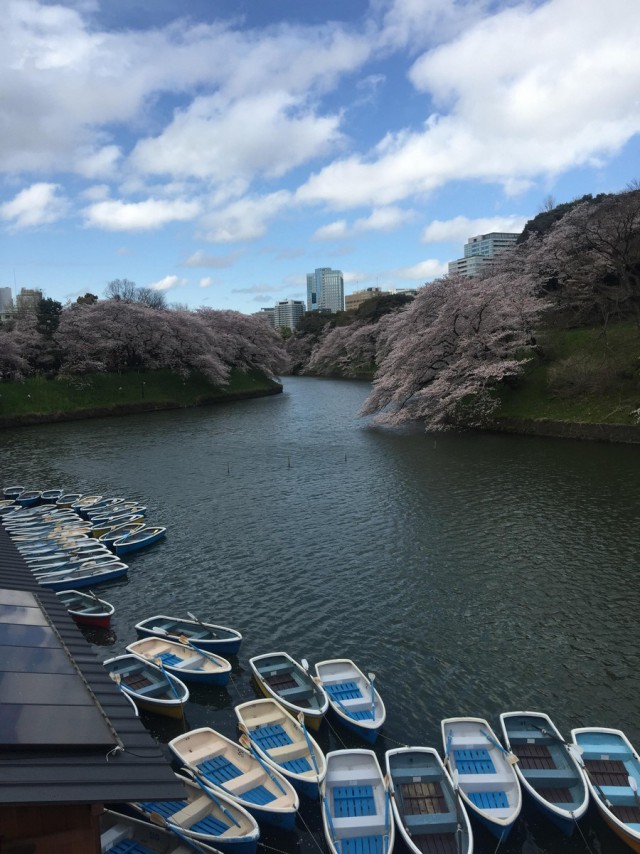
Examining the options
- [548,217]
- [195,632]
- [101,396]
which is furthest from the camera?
[548,217]

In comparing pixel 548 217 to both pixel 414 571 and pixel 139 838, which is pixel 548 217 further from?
pixel 139 838

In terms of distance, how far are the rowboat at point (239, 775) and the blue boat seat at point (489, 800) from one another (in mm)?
3418

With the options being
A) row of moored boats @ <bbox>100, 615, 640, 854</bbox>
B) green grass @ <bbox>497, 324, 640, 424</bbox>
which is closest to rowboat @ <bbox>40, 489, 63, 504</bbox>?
row of moored boats @ <bbox>100, 615, 640, 854</bbox>

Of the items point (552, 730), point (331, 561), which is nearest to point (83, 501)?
point (331, 561)

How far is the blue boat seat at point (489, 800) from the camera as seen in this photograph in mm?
10406

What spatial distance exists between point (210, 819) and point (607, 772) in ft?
26.0

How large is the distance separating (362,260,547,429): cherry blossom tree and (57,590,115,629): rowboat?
107ft

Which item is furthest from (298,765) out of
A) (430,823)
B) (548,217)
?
(548,217)

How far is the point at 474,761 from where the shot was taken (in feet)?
37.9

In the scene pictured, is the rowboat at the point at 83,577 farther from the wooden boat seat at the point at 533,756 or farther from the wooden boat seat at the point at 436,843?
the wooden boat seat at the point at 533,756

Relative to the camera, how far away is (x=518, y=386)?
50.3 meters

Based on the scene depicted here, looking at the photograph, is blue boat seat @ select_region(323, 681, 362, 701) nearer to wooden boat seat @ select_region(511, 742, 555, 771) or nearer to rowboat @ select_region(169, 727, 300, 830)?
rowboat @ select_region(169, 727, 300, 830)

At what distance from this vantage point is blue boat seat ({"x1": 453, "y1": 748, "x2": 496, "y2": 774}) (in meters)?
11.3

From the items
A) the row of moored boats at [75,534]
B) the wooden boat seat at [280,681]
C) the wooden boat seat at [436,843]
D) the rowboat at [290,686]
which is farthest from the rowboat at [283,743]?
the row of moored boats at [75,534]
